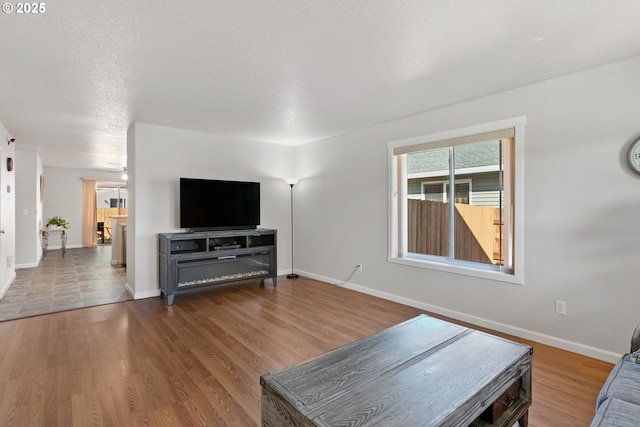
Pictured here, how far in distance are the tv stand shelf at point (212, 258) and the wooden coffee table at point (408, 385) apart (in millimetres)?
3035

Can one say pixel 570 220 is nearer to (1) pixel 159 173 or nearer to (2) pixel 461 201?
(2) pixel 461 201

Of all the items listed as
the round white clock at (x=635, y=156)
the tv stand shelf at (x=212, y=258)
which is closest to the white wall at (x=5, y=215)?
the tv stand shelf at (x=212, y=258)

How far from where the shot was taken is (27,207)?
6.29 metres

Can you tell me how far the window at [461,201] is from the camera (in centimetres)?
304

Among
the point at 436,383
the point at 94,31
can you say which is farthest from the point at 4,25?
the point at 436,383

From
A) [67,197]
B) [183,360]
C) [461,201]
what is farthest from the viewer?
[67,197]

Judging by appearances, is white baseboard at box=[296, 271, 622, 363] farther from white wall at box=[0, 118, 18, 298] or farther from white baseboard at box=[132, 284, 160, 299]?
white wall at box=[0, 118, 18, 298]

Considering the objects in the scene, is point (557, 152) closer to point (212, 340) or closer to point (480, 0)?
point (480, 0)

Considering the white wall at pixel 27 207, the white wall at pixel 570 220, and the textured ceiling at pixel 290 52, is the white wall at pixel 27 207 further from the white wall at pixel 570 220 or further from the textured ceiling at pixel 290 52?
the white wall at pixel 570 220

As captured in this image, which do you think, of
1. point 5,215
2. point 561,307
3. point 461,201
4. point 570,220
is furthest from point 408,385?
point 5,215

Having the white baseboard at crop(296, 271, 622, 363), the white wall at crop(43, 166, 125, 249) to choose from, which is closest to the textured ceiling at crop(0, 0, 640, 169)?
the white baseboard at crop(296, 271, 622, 363)

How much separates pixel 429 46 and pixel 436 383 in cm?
209

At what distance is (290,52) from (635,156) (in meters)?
2.67

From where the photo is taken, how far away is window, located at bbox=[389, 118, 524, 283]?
3.04 m
